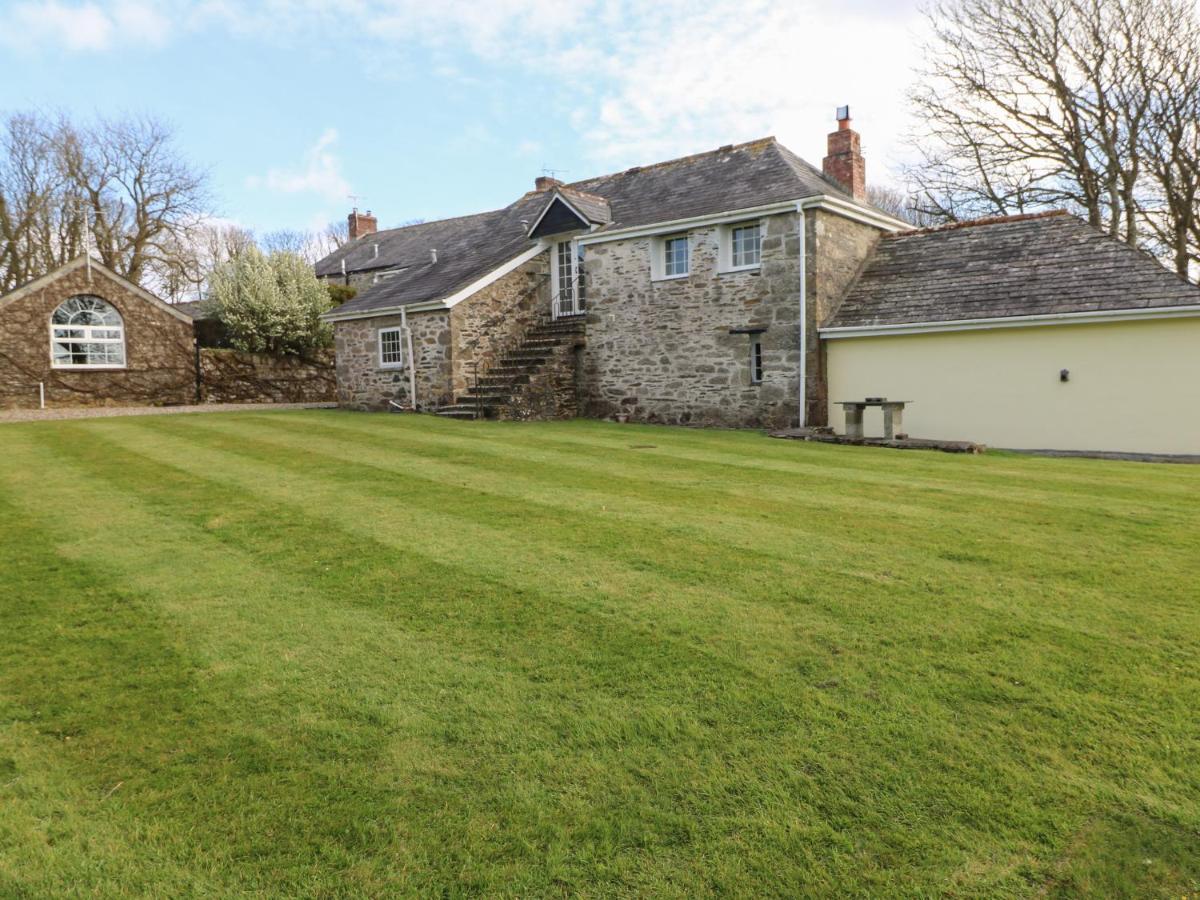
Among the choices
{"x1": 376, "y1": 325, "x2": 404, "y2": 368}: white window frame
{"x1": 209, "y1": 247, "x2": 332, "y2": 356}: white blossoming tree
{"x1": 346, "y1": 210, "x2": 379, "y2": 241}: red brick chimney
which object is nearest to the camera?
{"x1": 376, "y1": 325, "x2": 404, "y2": 368}: white window frame

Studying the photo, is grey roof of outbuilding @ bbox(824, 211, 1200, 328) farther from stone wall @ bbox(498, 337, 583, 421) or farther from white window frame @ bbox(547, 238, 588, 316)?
white window frame @ bbox(547, 238, 588, 316)

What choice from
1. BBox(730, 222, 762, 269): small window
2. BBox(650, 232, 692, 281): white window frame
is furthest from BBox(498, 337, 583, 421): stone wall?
BBox(730, 222, 762, 269): small window

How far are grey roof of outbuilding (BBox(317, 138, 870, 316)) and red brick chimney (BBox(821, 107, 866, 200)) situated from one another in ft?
2.39

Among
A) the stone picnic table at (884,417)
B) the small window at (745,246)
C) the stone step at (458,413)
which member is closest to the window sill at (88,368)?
the stone step at (458,413)

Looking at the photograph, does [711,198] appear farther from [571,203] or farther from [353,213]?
[353,213]

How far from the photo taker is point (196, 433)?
13828mm

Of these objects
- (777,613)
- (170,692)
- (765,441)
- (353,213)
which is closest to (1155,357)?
(765,441)

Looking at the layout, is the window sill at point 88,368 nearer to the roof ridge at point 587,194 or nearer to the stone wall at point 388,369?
the stone wall at point 388,369

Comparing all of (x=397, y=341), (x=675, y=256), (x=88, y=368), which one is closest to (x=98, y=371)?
(x=88, y=368)

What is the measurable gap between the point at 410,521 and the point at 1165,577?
5.77m

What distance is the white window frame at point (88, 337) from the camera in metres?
22.0

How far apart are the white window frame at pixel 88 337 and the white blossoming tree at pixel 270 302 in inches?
121

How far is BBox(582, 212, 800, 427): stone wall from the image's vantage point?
16.6m

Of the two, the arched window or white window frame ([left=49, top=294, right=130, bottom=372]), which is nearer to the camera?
white window frame ([left=49, top=294, right=130, bottom=372])
